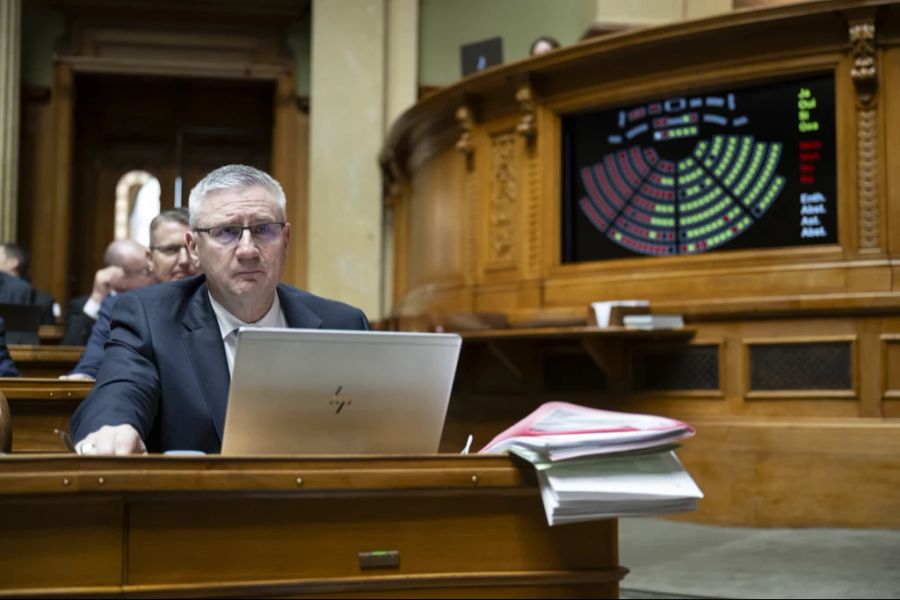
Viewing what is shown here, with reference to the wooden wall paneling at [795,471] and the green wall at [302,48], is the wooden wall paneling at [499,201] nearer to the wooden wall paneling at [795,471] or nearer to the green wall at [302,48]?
the wooden wall paneling at [795,471]

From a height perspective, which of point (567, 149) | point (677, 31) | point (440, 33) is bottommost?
point (567, 149)

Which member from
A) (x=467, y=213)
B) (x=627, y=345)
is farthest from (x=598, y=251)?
(x=467, y=213)

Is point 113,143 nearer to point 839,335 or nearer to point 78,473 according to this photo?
point 839,335

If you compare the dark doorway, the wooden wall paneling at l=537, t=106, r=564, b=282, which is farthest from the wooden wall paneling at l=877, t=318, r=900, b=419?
the dark doorway

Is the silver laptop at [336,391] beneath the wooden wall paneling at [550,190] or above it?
beneath

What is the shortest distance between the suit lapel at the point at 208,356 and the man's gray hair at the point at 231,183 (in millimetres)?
185

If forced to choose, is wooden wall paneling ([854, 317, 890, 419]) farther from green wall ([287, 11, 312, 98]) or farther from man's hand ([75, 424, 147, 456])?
green wall ([287, 11, 312, 98])

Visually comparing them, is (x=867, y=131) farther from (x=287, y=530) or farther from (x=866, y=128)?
(x=287, y=530)

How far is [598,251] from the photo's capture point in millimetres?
6215

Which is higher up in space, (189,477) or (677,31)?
(677,31)

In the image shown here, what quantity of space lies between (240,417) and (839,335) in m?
4.10

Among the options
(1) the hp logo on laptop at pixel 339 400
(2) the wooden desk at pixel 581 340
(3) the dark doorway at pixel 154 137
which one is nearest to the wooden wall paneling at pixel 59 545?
(1) the hp logo on laptop at pixel 339 400

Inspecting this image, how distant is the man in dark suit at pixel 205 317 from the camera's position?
2188mm

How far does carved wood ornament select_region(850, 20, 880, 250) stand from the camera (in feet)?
17.3
